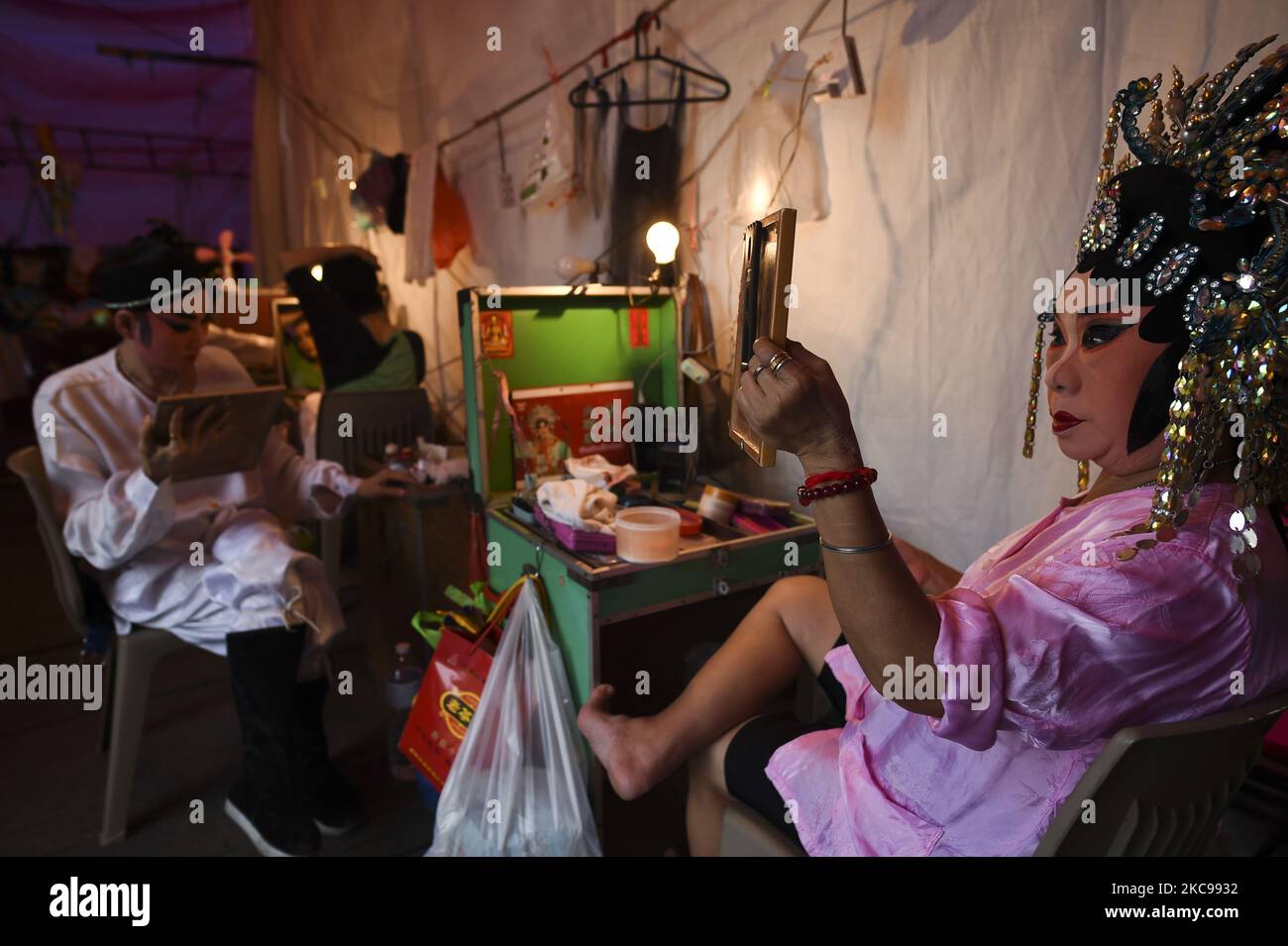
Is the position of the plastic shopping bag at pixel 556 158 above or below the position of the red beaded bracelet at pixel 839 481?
above

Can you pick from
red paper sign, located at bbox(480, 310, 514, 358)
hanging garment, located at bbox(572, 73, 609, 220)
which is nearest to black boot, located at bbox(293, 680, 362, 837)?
red paper sign, located at bbox(480, 310, 514, 358)

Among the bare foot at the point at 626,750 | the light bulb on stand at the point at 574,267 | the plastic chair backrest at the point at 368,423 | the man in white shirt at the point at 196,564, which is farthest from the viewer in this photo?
the plastic chair backrest at the point at 368,423

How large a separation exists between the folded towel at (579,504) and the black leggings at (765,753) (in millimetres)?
543

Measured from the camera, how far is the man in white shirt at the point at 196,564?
183cm

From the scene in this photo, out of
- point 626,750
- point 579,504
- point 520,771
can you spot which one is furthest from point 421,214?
point 626,750

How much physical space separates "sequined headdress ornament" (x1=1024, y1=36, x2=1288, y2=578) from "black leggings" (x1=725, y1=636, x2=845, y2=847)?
0.62m

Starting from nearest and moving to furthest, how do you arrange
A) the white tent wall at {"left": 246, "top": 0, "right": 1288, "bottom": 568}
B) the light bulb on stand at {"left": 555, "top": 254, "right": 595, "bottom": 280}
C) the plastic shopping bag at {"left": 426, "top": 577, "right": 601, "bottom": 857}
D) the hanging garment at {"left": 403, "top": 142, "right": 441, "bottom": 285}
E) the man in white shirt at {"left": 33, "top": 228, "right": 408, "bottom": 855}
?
the white tent wall at {"left": 246, "top": 0, "right": 1288, "bottom": 568}
the plastic shopping bag at {"left": 426, "top": 577, "right": 601, "bottom": 857}
the man in white shirt at {"left": 33, "top": 228, "right": 408, "bottom": 855}
the light bulb on stand at {"left": 555, "top": 254, "right": 595, "bottom": 280}
the hanging garment at {"left": 403, "top": 142, "right": 441, "bottom": 285}

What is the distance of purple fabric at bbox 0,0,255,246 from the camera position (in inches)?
195

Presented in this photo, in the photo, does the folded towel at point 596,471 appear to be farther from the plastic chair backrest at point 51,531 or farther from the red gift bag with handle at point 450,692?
the plastic chair backrest at point 51,531

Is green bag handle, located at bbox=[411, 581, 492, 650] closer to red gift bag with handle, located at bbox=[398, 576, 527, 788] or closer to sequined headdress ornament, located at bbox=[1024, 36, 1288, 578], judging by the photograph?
red gift bag with handle, located at bbox=[398, 576, 527, 788]

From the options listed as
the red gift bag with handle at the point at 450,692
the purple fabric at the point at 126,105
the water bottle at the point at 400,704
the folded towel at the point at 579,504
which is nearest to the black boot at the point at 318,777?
the water bottle at the point at 400,704

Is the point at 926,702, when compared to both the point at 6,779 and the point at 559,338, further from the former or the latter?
the point at 6,779

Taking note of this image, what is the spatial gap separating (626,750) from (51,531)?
4.96ft

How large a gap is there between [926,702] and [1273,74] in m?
0.80
